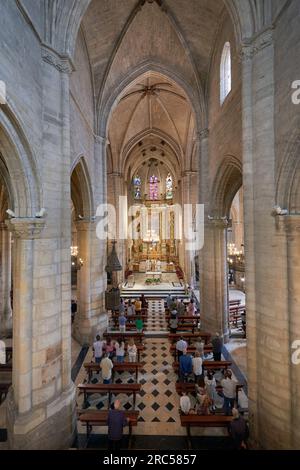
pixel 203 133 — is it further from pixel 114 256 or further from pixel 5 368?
pixel 5 368

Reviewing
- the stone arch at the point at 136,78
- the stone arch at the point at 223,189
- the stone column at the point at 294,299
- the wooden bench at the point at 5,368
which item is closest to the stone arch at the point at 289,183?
the stone column at the point at 294,299

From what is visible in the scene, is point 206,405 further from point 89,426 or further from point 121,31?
point 121,31

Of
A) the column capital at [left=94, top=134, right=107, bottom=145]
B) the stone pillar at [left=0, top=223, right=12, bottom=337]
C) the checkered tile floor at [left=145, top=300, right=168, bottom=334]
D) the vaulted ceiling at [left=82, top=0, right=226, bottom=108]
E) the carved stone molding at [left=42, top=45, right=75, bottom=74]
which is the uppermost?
the vaulted ceiling at [left=82, top=0, right=226, bottom=108]

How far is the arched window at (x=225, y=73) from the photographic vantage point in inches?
422

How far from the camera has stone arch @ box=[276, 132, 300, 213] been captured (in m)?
5.79

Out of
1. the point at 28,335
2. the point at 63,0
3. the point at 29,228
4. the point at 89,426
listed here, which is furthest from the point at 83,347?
the point at 63,0

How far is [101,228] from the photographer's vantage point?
1341 centimetres

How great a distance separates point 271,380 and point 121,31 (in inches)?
608

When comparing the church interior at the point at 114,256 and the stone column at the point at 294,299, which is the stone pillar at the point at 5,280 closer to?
the church interior at the point at 114,256

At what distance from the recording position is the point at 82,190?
12.4 meters

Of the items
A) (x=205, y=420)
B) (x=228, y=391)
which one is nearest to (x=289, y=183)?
(x=228, y=391)

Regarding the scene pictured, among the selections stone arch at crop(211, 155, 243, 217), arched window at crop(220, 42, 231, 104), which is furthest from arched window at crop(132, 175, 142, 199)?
arched window at crop(220, 42, 231, 104)

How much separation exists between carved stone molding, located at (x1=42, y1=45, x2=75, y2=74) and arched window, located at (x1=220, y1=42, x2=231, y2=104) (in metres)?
6.59

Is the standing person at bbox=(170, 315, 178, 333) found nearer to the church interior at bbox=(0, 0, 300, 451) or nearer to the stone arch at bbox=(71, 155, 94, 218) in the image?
the church interior at bbox=(0, 0, 300, 451)
